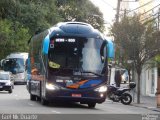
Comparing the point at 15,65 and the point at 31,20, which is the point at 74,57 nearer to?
Result: the point at 15,65

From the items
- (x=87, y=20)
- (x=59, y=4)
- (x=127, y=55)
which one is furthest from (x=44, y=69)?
(x=87, y=20)

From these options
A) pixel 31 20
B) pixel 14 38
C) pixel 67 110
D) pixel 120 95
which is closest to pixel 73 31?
pixel 67 110

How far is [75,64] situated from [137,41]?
10.5 m

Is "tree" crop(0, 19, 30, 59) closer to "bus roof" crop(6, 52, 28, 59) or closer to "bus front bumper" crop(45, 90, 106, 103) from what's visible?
"bus roof" crop(6, 52, 28, 59)

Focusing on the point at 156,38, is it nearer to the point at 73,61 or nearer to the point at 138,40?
the point at 138,40

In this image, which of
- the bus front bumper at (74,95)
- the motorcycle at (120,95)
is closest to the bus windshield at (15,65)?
the motorcycle at (120,95)

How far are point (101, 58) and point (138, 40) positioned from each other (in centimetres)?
968

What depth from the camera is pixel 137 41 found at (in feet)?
118

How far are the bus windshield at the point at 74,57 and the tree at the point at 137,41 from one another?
9482mm

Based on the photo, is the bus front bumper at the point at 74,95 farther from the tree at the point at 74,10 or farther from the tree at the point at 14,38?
the tree at the point at 74,10

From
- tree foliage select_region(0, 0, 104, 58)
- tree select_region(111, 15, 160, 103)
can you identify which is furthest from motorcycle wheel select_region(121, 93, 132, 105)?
tree foliage select_region(0, 0, 104, 58)

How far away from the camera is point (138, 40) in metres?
35.9

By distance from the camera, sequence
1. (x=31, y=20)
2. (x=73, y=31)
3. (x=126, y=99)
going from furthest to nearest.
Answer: (x=31, y=20) < (x=126, y=99) < (x=73, y=31)

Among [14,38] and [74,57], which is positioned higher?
[14,38]
